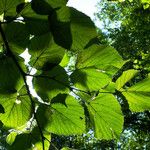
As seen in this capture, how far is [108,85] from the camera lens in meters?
1.11

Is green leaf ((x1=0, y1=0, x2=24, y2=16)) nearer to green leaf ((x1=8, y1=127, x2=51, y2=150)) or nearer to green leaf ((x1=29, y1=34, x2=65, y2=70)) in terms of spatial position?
green leaf ((x1=29, y1=34, x2=65, y2=70))

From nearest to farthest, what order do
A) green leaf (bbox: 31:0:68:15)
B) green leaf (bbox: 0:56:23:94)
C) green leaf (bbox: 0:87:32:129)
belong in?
green leaf (bbox: 31:0:68:15)
green leaf (bbox: 0:56:23:94)
green leaf (bbox: 0:87:32:129)

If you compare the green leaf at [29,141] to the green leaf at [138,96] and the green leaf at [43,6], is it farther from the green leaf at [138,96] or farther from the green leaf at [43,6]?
the green leaf at [43,6]

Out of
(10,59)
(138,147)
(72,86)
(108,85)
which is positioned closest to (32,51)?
(10,59)

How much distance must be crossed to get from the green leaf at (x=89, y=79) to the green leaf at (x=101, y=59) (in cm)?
2

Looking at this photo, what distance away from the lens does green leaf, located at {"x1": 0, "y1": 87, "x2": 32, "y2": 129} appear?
3.61 ft

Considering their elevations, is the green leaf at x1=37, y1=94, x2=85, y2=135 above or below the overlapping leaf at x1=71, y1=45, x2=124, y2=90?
below

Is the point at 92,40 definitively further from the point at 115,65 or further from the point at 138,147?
the point at 138,147

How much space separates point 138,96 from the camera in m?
1.13

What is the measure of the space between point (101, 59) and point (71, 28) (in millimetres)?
169

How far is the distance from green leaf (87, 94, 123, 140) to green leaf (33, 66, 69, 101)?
12 centimetres


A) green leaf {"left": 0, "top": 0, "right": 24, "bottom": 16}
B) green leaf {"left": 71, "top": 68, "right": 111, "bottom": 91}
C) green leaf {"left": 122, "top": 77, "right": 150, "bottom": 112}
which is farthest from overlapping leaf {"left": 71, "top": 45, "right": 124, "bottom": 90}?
green leaf {"left": 0, "top": 0, "right": 24, "bottom": 16}

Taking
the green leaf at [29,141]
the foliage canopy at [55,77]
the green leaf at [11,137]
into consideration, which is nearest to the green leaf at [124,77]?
the foliage canopy at [55,77]

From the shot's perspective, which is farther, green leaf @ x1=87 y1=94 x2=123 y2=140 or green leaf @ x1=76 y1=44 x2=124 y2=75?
green leaf @ x1=87 y1=94 x2=123 y2=140
